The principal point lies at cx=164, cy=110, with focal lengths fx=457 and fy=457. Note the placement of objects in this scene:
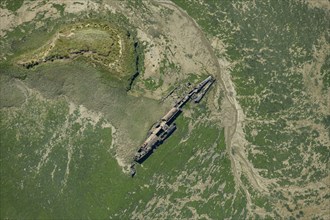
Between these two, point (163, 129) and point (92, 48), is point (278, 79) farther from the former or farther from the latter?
point (92, 48)

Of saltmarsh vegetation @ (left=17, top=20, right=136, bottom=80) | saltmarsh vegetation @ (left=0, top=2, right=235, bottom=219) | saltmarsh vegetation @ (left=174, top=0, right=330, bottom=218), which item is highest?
saltmarsh vegetation @ (left=174, top=0, right=330, bottom=218)

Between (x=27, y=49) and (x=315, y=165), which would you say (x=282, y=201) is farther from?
(x=27, y=49)

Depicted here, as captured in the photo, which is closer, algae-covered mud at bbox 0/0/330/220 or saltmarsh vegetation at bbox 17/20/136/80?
saltmarsh vegetation at bbox 17/20/136/80

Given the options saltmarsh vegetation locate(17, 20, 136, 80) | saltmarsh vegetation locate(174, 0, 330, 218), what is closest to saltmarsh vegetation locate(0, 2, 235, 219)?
saltmarsh vegetation locate(17, 20, 136, 80)

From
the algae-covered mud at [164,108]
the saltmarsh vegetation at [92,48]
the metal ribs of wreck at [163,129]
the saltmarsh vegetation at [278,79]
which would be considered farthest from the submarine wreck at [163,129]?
the saltmarsh vegetation at [92,48]

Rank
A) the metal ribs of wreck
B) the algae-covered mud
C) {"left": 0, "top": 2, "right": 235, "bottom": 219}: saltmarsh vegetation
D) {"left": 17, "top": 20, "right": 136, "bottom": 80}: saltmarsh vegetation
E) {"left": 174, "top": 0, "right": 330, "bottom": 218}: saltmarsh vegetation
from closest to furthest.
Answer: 1. {"left": 17, "top": 20, "right": 136, "bottom": 80}: saltmarsh vegetation
2. {"left": 0, "top": 2, "right": 235, "bottom": 219}: saltmarsh vegetation
3. the algae-covered mud
4. the metal ribs of wreck
5. {"left": 174, "top": 0, "right": 330, "bottom": 218}: saltmarsh vegetation

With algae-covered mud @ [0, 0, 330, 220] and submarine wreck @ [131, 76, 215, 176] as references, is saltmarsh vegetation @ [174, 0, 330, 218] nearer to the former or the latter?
algae-covered mud @ [0, 0, 330, 220]

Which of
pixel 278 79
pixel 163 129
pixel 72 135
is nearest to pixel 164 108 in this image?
pixel 163 129
